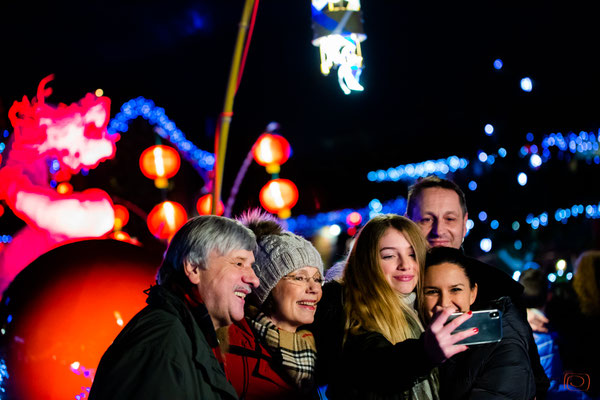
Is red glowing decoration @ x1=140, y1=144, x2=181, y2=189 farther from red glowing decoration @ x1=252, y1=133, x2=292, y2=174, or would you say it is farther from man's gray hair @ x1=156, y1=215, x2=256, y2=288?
man's gray hair @ x1=156, y1=215, x2=256, y2=288

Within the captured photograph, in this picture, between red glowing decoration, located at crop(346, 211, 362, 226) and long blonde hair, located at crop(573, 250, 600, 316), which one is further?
red glowing decoration, located at crop(346, 211, 362, 226)

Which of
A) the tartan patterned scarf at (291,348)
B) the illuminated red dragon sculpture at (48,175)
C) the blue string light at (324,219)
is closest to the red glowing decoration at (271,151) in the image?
the illuminated red dragon sculpture at (48,175)

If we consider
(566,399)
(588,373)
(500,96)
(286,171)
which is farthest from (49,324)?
(286,171)

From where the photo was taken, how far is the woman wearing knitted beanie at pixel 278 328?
3174 mm

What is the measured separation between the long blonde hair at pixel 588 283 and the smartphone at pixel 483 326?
4090mm

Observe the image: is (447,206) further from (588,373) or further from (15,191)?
(15,191)

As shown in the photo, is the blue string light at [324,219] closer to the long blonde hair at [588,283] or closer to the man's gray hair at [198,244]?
the long blonde hair at [588,283]

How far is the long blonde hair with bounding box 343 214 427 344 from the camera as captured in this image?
Answer: 10.6 feet

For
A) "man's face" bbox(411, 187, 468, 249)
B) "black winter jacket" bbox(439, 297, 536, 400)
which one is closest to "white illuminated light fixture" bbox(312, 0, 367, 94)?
"man's face" bbox(411, 187, 468, 249)

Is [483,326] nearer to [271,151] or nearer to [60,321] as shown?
[60,321]

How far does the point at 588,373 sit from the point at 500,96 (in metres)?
5.26

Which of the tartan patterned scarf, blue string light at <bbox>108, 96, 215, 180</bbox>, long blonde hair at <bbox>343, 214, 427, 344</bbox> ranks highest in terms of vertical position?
blue string light at <bbox>108, 96, 215, 180</bbox>

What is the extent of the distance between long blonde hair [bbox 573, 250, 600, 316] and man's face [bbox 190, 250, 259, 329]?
464 cm

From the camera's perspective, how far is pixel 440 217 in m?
4.41
